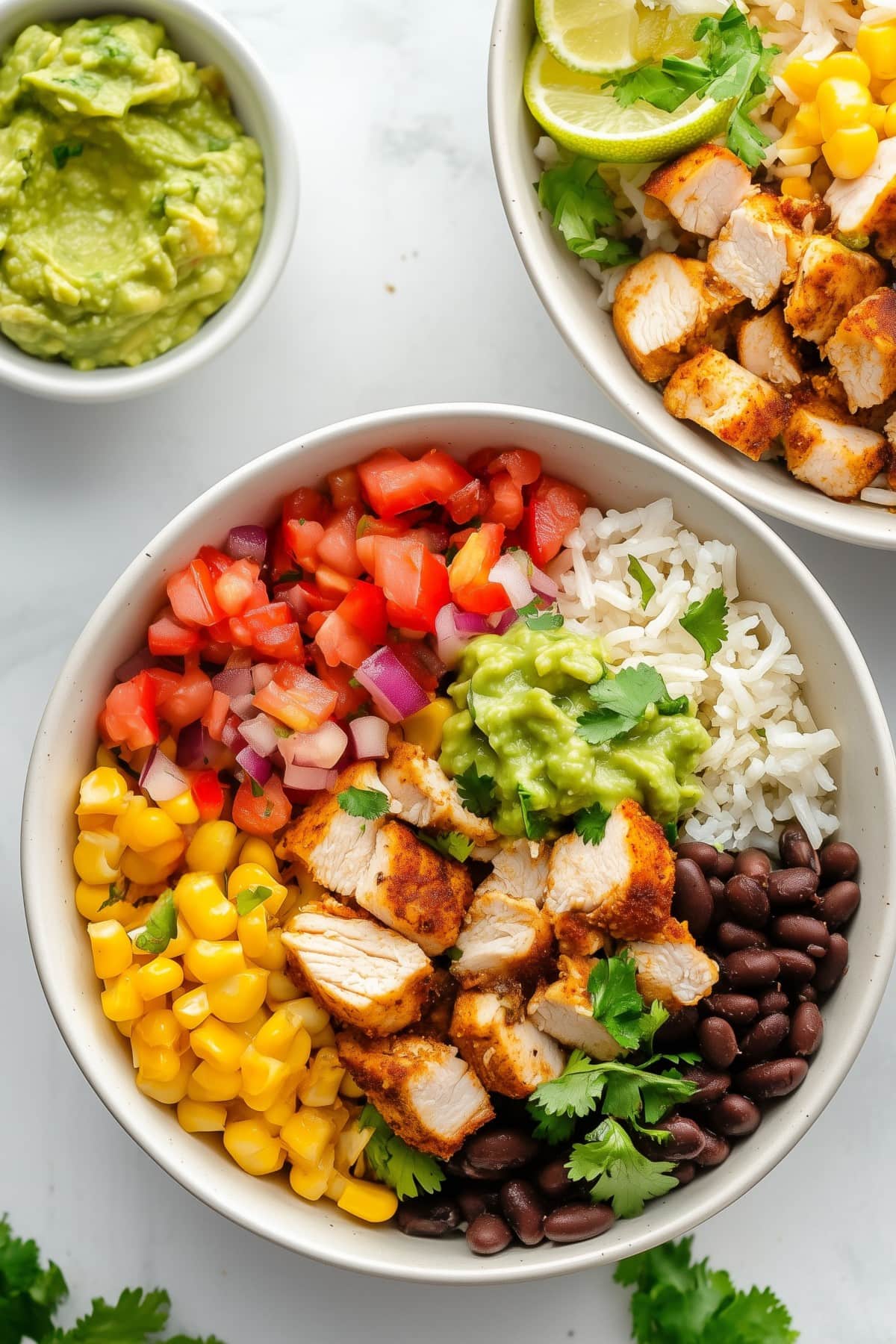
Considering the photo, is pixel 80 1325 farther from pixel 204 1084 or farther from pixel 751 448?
pixel 751 448

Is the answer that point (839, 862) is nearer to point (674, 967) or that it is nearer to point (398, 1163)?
point (674, 967)

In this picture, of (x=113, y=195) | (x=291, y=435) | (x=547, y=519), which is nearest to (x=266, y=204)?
(x=113, y=195)

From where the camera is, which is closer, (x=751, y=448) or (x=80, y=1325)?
(x=751, y=448)

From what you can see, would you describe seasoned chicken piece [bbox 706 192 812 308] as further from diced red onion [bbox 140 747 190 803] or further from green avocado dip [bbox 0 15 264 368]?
diced red onion [bbox 140 747 190 803]

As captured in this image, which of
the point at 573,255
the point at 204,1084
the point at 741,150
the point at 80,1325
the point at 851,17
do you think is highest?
the point at 851,17

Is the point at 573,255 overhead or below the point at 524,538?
overhead

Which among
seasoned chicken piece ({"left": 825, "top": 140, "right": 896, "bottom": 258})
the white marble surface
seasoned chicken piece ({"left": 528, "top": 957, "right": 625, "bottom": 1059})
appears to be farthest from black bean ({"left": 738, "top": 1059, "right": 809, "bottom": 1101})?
seasoned chicken piece ({"left": 825, "top": 140, "right": 896, "bottom": 258})

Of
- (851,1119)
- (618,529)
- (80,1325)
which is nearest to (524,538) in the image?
(618,529)
